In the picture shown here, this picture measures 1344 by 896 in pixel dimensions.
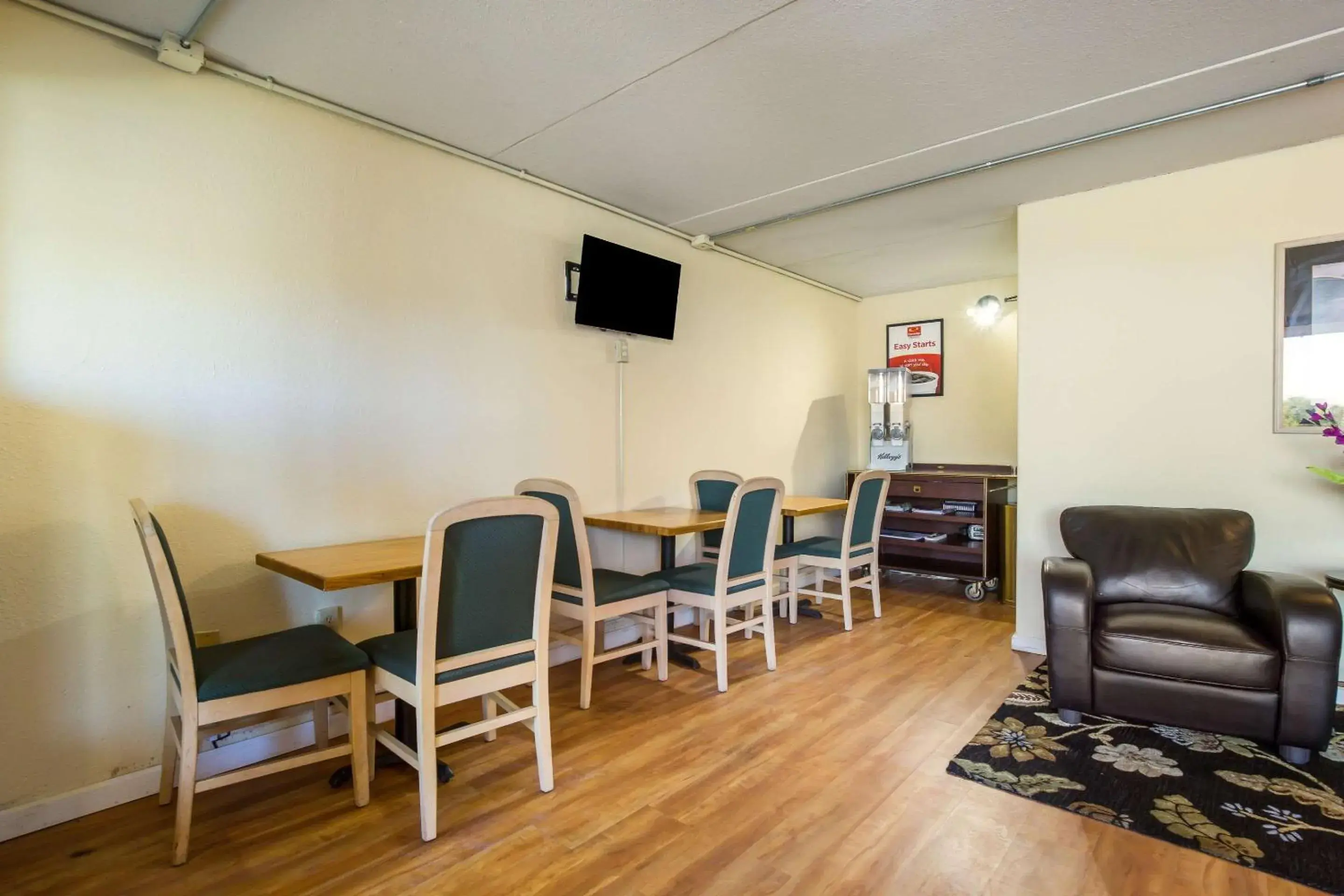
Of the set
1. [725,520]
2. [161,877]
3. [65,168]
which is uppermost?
[65,168]

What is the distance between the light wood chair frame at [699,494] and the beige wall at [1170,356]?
5.62 ft

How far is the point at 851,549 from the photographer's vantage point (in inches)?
162

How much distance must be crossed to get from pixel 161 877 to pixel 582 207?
10.8 ft

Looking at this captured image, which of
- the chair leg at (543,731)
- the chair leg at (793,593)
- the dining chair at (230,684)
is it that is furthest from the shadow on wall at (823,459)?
the dining chair at (230,684)

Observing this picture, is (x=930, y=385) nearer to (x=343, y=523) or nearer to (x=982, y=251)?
(x=982, y=251)

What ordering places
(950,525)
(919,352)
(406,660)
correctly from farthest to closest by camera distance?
(919,352), (950,525), (406,660)

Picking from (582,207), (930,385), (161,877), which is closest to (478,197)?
(582,207)

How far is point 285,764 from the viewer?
187cm

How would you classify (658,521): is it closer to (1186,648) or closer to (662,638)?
(662,638)

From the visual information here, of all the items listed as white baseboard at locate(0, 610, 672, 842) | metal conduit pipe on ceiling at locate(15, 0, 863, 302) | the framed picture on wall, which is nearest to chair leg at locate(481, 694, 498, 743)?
white baseboard at locate(0, 610, 672, 842)

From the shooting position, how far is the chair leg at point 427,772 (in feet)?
6.17

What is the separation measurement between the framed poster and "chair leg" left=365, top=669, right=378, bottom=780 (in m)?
5.05

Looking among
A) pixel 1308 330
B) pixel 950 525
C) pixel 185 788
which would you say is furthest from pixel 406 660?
pixel 950 525

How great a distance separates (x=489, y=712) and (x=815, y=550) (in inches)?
93.4
